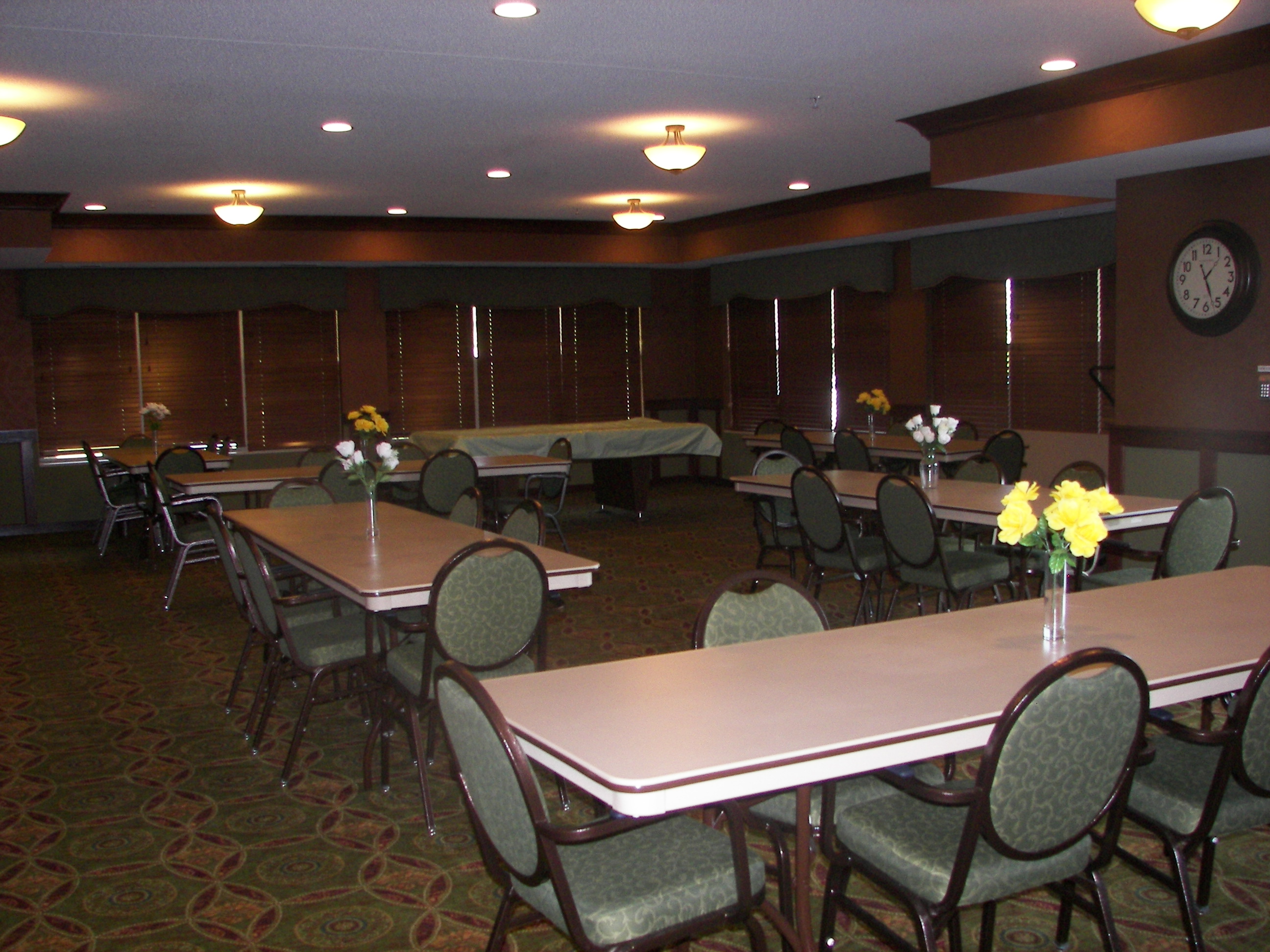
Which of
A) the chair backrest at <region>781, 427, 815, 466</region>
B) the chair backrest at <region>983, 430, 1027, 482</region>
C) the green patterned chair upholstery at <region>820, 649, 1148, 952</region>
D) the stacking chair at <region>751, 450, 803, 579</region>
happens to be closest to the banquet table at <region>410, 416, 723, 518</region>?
the chair backrest at <region>781, 427, 815, 466</region>

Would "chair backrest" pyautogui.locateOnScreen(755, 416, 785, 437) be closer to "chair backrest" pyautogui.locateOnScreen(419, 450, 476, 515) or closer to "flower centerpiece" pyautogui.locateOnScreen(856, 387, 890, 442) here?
A: "flower centerpiece" pyautogui.locateOnScreen(856, 387, 890, 442)

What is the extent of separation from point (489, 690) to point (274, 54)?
3.45m

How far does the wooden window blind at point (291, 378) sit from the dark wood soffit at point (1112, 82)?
22.0ft

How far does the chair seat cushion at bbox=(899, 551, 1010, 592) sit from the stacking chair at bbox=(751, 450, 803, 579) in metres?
0.75

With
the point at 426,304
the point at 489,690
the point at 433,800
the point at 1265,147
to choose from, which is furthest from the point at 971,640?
the point at 426,304

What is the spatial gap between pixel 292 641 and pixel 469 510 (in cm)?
140

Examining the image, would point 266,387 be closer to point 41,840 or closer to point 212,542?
point 212,542

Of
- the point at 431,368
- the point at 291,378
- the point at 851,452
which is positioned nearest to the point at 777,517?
the point at 851,452

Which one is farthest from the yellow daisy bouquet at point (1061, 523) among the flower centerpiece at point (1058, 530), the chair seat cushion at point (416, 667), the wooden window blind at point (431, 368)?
the wooden window blind at point (431, 368)

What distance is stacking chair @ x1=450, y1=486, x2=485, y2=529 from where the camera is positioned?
5.05 meters

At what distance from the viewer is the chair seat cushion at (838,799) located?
2.53 metres

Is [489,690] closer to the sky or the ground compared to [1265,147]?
closer to the ground

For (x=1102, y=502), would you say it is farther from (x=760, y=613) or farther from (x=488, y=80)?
(x=488, y=80)

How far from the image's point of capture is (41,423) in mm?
10414
